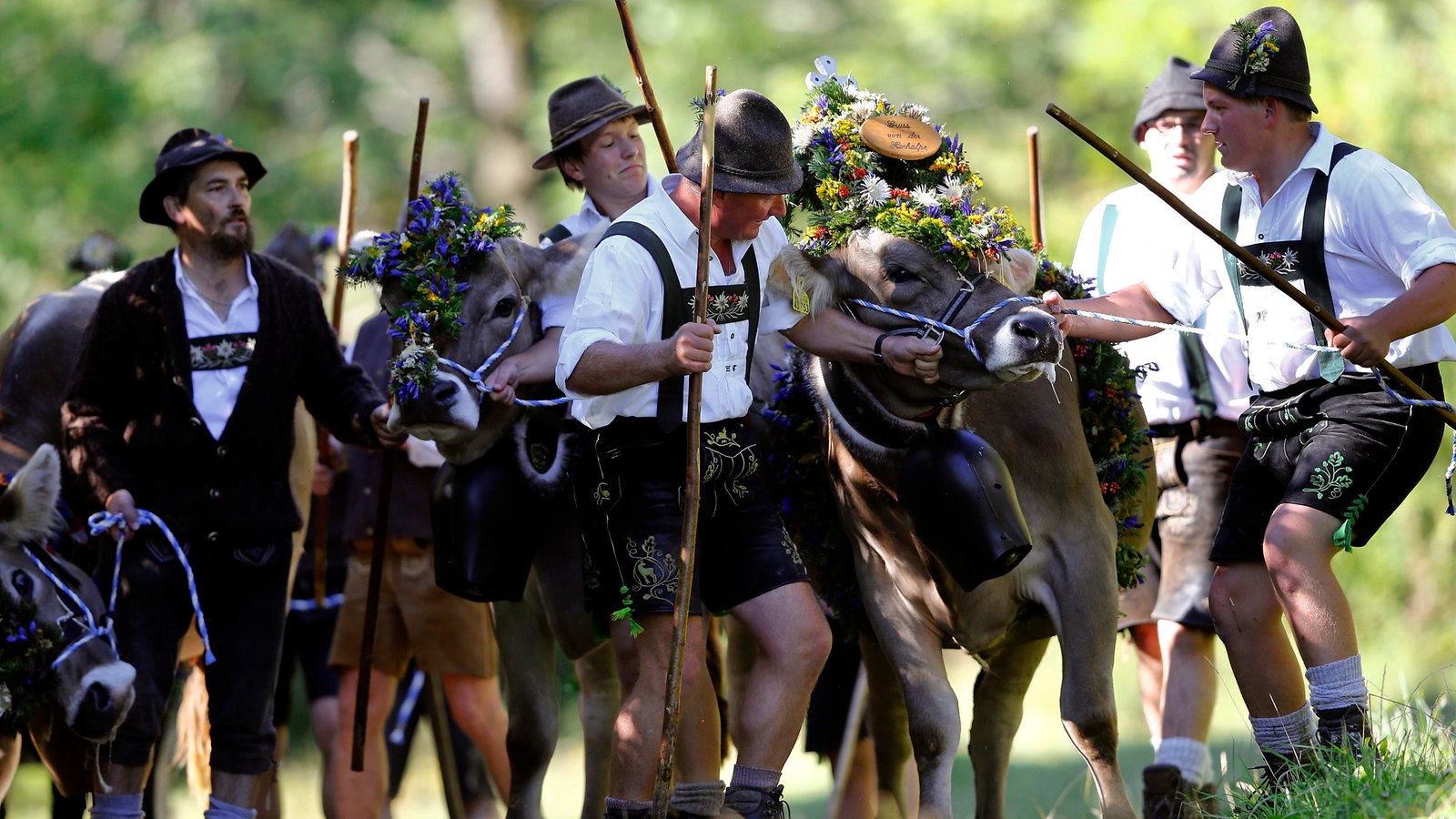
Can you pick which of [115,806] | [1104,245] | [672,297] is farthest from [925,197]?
[115,806]

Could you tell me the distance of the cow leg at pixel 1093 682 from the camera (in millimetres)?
5586

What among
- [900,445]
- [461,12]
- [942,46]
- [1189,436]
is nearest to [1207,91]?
[900,445]

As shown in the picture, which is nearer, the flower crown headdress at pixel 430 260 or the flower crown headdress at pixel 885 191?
the flower crown headdress at pixel 885 191

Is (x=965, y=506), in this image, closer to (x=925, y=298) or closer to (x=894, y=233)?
(x=925, y=298)

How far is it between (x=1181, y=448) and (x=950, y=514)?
2.10m

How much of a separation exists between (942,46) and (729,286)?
45.8ft

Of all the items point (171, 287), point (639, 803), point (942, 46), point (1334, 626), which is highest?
point (942, 46)

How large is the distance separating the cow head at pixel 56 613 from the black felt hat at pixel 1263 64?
399 centimetres

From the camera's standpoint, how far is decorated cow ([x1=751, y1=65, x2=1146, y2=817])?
5.45 meters

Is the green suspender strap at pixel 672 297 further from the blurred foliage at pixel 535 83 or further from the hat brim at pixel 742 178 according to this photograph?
the blurred foliage at pixel 535 83

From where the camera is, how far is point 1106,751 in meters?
5.62

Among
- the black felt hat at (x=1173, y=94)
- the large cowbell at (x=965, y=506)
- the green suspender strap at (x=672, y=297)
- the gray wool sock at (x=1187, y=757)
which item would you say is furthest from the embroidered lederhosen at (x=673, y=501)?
the black felt hat at (x=1173, y=94)

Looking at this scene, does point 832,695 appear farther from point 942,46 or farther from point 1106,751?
point 942,46

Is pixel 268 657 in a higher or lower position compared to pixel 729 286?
lower
